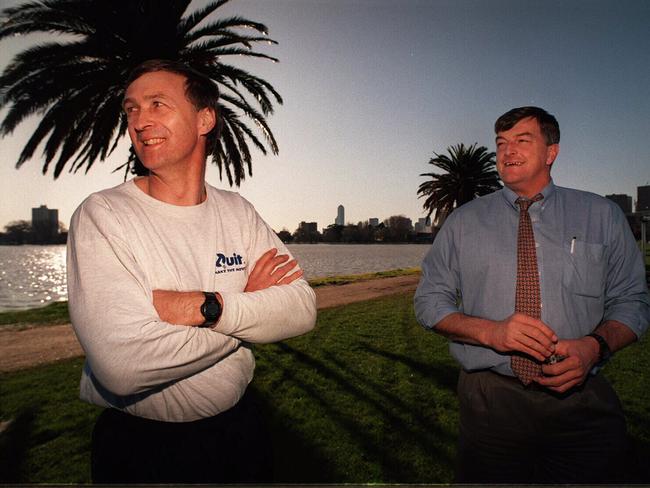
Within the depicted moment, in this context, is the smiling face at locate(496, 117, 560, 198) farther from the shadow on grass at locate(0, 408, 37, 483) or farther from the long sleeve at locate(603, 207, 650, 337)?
the shadow on grass at locate(0, 408, 37, 483)

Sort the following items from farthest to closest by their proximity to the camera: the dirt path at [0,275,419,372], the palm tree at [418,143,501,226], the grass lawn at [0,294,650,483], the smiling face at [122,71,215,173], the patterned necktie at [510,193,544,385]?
the palm tree at [418,143,501,226]
the dirt path at [0,275,419,372]
the grass lawn at [0,294,650,483]
the patterned necktie at [510,193,544,385]
the smiling face at [122,71,215,173]

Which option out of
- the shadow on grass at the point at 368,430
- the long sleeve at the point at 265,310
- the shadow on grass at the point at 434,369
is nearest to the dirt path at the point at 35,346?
the shadow on grass at the point at 368,430

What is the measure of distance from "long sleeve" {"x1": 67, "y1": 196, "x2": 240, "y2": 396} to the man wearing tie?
1.36m

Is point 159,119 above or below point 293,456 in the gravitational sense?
above

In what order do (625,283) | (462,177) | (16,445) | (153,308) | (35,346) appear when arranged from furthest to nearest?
(462,177) < (35,346) < (16,445) < (625,283) < (153,308)

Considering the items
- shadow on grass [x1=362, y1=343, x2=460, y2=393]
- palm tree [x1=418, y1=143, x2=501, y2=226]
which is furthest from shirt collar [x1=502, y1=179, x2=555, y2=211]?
palm tree [x1=418, y1=143, x2=501, y2=226]

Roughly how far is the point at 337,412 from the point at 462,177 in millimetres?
20905

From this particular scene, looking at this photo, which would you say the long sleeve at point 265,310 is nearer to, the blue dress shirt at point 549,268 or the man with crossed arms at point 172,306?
the man with crossed arms at point 172,306

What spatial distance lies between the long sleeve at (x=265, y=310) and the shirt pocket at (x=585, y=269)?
54.9 inches

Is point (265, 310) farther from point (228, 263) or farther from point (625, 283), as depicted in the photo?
point (625, 283)

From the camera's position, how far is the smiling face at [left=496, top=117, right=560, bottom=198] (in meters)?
2.35

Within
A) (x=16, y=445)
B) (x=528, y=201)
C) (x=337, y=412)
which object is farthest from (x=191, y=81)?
(x=16, y=445)

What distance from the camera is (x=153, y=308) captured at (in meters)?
1.56

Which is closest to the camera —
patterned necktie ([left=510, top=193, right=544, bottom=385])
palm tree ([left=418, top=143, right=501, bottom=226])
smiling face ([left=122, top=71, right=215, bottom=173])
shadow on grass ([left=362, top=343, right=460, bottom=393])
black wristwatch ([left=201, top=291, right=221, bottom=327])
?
black wristwatch ([left=201, top=291, right=221, bottom=327])
